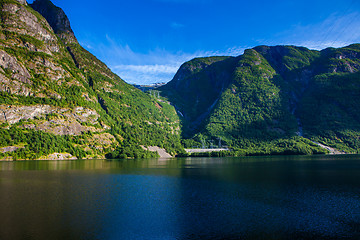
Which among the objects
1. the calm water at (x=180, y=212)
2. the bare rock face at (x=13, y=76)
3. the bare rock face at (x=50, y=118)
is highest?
the bare rock face at (x=13, y=76)

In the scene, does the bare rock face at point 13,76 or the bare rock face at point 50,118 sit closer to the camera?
the bare rock face at point 50,118

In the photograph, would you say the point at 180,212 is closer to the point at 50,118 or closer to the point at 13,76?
the point at 50,118

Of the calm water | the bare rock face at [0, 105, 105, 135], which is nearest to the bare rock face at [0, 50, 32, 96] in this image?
the bare rock face at [0, 105, 105, 135]

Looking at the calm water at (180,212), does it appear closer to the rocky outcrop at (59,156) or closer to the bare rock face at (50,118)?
the rocky outcrop at (59,156)

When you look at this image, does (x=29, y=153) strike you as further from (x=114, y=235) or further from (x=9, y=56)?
(x=114, y=235)

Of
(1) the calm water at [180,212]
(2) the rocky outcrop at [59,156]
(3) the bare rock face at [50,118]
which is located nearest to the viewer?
(1) the calm water at [180,212]

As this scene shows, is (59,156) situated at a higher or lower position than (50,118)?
lower

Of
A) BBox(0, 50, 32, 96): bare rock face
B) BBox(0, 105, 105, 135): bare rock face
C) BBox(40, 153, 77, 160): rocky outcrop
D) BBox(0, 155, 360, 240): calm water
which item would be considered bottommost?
BBox(0, 155, 360, 240): calm water

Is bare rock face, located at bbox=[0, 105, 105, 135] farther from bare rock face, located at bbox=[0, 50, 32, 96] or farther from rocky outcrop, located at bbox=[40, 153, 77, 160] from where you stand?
rocky outcrop, located at bbox=[40, 153, 77, 160]

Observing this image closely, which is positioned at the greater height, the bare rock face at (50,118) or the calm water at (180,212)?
the bare rock face at (50,118)

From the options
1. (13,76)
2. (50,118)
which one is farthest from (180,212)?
(13,76)

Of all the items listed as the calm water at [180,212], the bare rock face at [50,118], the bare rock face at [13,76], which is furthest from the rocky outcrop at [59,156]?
the calm water at [180,212]

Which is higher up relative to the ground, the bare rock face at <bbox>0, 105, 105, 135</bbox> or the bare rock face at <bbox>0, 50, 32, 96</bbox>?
the bare rock face at <bbox>0, 50, 32, 96</bbox>
